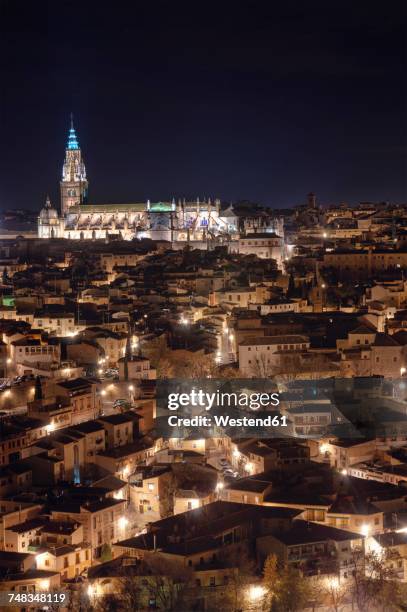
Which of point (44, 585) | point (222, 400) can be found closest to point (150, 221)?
point (222, 400)

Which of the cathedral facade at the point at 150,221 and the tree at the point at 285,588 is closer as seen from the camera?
the tree at the point at 285,588

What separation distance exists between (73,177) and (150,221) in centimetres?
674

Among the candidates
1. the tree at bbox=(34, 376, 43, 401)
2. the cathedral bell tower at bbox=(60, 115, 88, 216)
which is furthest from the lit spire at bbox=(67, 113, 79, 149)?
the tree at bbox=(34, 376, 43, 401)

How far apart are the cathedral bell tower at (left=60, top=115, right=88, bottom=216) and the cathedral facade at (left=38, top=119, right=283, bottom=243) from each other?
1.53 metres

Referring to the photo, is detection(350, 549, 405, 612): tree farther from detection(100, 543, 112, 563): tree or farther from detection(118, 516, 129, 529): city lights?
detection(118, 516, 129, 529): city lights

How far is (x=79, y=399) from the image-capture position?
9.03 meters

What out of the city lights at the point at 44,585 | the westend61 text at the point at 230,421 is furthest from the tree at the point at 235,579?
the westend61 text at the point at 230,421

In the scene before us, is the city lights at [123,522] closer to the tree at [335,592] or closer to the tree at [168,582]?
the tree at [168,582]

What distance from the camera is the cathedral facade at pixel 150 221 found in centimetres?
2459

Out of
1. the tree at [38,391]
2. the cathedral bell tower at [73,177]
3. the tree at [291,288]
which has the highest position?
the cathedral bell tower at [73,177]

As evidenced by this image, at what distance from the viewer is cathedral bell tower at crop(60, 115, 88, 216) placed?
104ft

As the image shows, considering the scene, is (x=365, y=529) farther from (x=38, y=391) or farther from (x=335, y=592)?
(x=38, y=391)

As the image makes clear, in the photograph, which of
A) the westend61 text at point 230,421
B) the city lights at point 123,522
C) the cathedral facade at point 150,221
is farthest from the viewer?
the cathedral facade at point 150,221

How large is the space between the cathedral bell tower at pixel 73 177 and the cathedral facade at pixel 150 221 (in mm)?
1531
